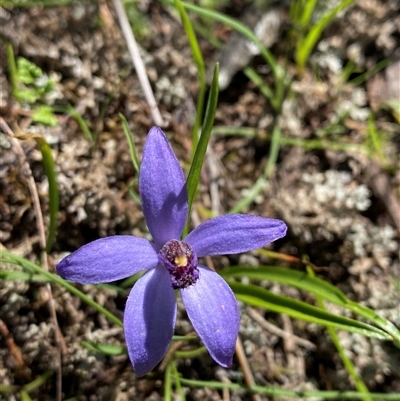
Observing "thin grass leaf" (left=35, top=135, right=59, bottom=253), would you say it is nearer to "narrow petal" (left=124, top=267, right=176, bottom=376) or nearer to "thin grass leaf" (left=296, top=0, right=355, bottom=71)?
"narrow petal" (left=124, top=267, right=176, bottom=376)

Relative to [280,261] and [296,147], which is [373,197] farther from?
[280,261]

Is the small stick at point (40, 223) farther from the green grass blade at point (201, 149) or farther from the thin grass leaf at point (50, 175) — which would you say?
the green grass blade at point (201, 149)

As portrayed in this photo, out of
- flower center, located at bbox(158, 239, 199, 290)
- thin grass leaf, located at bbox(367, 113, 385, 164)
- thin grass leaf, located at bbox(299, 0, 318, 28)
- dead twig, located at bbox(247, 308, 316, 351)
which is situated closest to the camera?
flower center, located at bbox(158, 239, 199, 290)

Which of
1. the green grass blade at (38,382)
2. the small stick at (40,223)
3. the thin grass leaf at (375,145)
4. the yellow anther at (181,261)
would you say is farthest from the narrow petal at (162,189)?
the thin grass leaf at (375,145)

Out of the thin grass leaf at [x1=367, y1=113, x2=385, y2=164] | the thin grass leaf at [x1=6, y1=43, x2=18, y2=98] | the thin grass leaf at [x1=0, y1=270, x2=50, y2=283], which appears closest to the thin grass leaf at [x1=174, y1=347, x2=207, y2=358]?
the thin grass leaf at [x1=0, y1=270, x2=50, y2=283]

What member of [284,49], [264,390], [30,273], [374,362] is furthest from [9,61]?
[374,362]

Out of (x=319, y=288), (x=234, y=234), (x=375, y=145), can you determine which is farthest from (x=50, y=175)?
(x=375, y=145)
